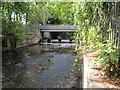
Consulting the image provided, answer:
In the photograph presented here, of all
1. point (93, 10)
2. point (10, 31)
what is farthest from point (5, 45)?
point (93, 10)

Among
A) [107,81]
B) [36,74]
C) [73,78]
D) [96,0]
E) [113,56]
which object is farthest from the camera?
[36,74]

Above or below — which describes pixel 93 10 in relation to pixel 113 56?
above

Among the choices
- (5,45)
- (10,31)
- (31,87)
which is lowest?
(31,87)

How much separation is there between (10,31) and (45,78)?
563cm

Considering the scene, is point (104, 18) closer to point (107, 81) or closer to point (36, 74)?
point (107, 81)

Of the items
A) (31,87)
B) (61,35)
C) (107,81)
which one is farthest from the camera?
(61,35)

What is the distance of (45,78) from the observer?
3.61 meters

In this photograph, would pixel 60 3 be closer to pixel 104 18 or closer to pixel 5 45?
pixel 104 18

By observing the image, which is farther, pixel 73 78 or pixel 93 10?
pixel 73 78

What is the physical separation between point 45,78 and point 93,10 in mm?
2349

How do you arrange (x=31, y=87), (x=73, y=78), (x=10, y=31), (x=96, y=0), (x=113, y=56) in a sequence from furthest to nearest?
(x=10, y=31) → (x=73, y=78) → (x=31, y=87) → (x=96, y=0) → (x=113, y=56)

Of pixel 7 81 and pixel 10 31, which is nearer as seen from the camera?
pixel 7 81

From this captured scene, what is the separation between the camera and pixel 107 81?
1322mm

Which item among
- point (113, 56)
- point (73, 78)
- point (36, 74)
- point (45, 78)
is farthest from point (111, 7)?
point (36, 74)
